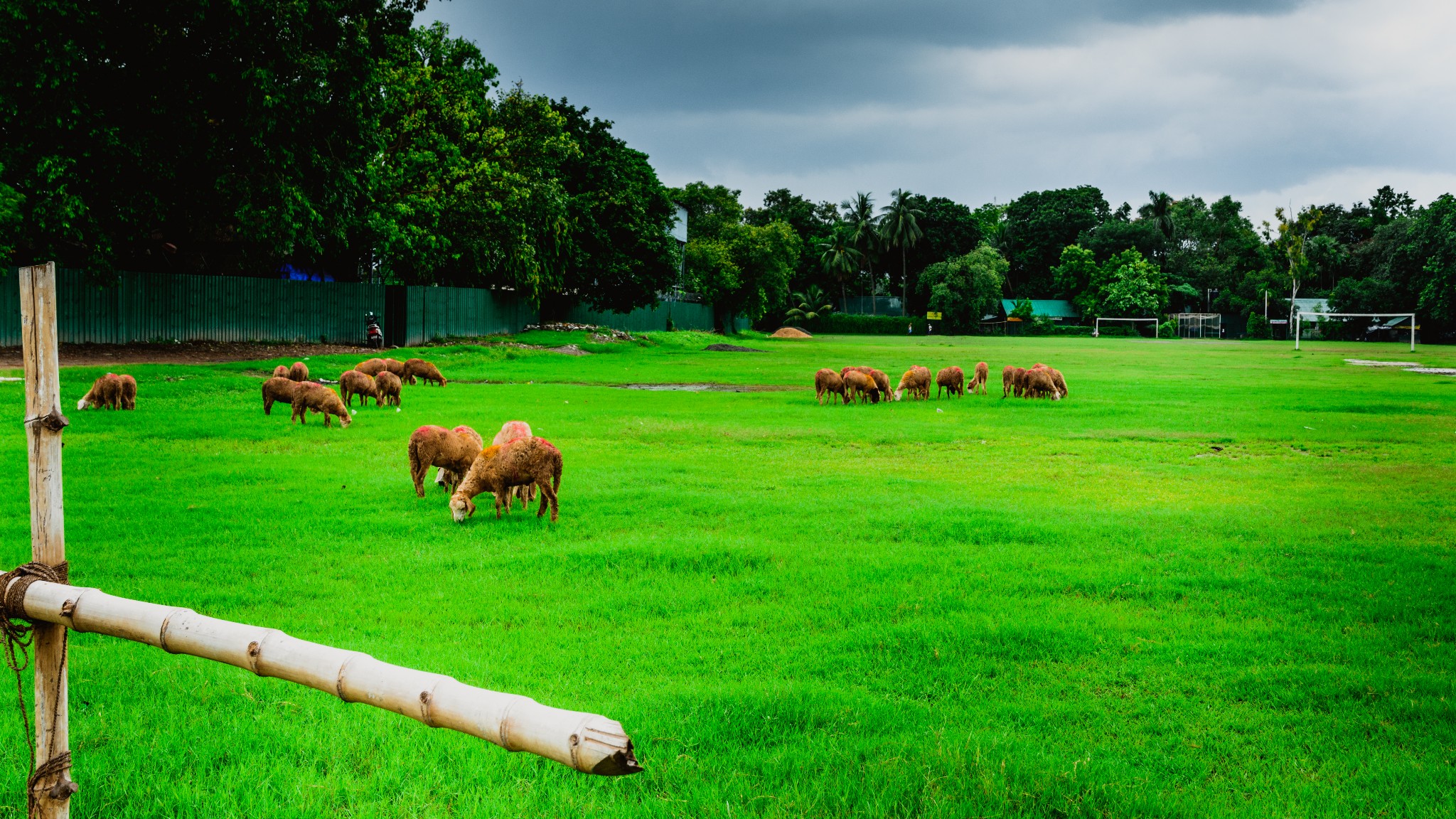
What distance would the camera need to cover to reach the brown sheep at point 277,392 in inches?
679

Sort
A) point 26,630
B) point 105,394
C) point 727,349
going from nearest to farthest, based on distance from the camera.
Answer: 1. point 26,630
2. point 105,394
3. point 727,349

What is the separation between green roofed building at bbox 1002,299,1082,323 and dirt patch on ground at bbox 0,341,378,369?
263 ft

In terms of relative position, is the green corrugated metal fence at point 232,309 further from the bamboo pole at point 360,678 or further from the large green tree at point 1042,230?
the large green tree at point 1042,230

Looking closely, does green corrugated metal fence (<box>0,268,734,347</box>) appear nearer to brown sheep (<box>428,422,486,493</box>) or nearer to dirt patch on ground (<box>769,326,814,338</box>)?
brown sheep (<box>428,422,486,493</box>)

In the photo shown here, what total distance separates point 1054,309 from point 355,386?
306 feet

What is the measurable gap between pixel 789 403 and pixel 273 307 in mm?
22292

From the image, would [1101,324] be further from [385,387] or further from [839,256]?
[385,387]

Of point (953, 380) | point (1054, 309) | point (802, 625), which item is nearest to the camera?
point (802, 625)

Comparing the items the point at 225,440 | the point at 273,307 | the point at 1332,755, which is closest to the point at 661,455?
the point at 225,440

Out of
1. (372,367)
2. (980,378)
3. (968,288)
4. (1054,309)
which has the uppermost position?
(968,288)

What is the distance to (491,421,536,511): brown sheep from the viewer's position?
10.1 meters

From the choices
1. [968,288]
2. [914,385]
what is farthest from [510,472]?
[968,288]

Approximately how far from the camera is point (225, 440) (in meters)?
14.3

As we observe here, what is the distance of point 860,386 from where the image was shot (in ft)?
76.1
